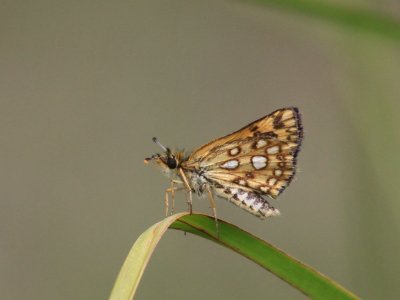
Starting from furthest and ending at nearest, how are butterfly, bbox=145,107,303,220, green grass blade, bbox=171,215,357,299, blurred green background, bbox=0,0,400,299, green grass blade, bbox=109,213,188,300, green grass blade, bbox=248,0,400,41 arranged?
1. blurred green background, bbox=0,0,400,299
2. butterfly, bbox=145,107,303,220
3. green grass blade, bbox=248,0,400,41
4. green grass blade, bbox=171,215,357,299
5. green grass blade, bbox=109,213,188,300

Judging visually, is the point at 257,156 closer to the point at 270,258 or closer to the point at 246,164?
the point at 246,164

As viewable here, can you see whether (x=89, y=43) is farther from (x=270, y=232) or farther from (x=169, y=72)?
(x=270, y=232)

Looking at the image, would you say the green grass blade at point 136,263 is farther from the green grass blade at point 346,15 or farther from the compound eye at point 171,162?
the compound eye at point 171,162

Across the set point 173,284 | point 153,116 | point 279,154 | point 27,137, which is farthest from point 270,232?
point 279,154

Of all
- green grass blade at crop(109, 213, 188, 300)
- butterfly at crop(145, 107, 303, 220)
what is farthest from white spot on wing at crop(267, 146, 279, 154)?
green grass blade at crop(109, 213, 188, 300)

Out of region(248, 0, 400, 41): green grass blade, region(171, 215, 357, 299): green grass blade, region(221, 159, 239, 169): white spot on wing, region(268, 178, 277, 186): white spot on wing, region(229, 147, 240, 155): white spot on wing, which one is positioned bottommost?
region(171, 215, 357, 299): green grass blade

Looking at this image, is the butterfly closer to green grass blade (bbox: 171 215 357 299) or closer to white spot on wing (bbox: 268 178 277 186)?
white spot on wing (bbox: 268 178 277 186)

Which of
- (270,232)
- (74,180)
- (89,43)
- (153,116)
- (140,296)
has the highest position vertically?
(89,43)
